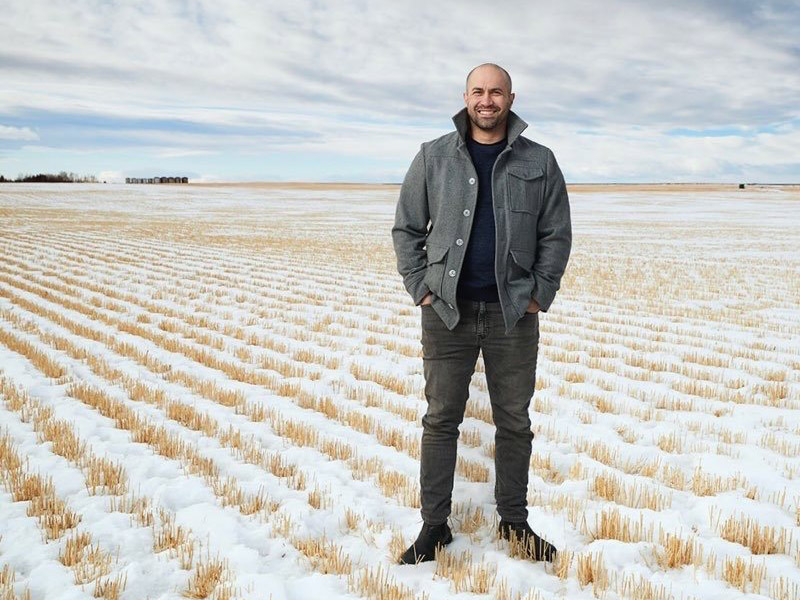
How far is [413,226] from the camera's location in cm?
374

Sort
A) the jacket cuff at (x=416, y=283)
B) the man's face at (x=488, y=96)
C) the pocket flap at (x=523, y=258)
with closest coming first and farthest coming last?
the man's face at (x=488, y=96), the pocket flap at (x=523, y=258), the jacket cuff at (x=416, y=283)

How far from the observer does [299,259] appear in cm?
1972

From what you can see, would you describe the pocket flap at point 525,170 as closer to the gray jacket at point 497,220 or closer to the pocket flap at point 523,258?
the gray jacket at point 497,220

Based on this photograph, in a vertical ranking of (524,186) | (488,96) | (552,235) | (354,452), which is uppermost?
(488,96)

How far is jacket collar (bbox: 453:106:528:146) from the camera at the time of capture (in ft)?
11.6

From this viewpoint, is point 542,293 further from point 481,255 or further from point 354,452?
point 354,452

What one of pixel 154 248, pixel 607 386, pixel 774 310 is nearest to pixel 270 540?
pixel 607 386

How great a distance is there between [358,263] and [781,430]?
13760 mm

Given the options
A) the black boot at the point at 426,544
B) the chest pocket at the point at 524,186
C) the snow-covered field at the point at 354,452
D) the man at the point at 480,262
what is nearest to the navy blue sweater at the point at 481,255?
the man at the point at 480,262

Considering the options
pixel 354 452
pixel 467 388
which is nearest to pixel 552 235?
pixel 467 388

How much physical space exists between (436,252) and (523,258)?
45 cm

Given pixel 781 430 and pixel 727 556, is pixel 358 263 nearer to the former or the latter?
pixel 781 430

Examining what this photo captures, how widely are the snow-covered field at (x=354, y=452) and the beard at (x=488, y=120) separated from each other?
226 centimetres

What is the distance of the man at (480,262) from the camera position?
139 inches
